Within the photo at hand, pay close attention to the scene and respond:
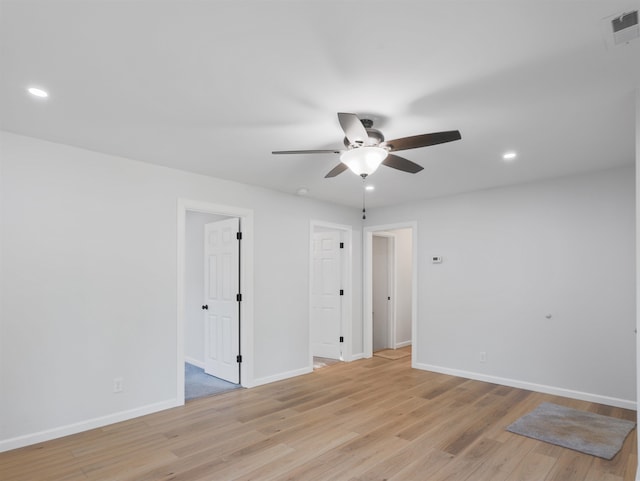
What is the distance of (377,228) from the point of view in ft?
20.9

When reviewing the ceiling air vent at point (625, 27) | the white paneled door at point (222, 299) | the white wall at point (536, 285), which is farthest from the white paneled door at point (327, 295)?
the ceiling air vent at point (625, 27)

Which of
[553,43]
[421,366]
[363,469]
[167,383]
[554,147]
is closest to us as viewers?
[553,43]

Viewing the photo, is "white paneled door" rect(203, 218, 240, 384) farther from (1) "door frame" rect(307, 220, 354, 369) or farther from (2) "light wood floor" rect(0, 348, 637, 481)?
(1) "door frame" rect(307, 220, 354, 369)

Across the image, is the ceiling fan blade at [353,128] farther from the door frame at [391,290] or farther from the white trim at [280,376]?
the door frame at [391,290]

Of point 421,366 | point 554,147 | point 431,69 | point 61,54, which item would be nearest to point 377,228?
point 421,366

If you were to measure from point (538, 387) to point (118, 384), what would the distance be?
463cm

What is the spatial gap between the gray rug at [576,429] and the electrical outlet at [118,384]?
11.9ft

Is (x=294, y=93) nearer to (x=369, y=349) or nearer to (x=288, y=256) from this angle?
(x=288, y=256)

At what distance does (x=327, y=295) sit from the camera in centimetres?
646

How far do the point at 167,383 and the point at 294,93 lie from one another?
10.5 feet

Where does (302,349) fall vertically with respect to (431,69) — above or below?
below

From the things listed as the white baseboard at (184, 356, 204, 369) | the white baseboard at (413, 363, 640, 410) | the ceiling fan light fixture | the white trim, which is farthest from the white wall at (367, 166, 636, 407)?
the white baseboard at (184, 356, 204, 369)

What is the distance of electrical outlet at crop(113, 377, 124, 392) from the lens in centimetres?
356

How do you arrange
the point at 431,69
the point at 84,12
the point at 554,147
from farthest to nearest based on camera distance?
the point at 554,147 < the point at 431,69 < the point at 84,12
